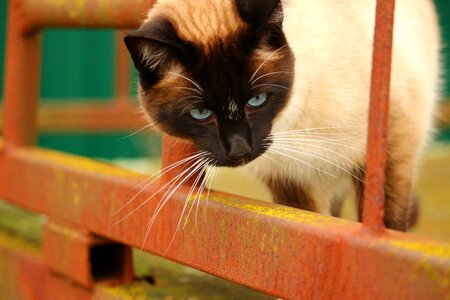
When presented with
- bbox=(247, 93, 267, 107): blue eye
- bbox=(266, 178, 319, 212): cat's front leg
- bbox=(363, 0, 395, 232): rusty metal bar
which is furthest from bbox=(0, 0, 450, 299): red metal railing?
bbox=(266, 178, 319, 212): cat's front leg

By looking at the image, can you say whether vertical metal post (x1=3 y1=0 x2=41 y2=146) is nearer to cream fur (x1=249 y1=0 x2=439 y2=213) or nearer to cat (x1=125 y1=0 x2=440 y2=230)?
cat (x1=125 y1=0 x2=440 y2=230)

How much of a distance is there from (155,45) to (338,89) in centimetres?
62

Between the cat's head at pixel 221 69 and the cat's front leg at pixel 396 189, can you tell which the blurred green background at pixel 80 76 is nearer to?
the cat's front leg at pixel 396 189

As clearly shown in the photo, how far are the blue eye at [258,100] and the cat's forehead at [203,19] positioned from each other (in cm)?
18

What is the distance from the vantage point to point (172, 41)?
2.10 meters

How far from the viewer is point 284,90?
228 centimetres

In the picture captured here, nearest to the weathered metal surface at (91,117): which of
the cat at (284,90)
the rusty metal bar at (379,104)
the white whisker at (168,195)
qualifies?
the cat at (284,90)

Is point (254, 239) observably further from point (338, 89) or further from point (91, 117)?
point (91, 117)

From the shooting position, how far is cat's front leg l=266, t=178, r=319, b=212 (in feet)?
9.11


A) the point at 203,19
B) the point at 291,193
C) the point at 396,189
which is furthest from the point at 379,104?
the point at 291,193

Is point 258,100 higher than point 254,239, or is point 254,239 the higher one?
point 258,100

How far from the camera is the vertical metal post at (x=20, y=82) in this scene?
3127 millimetres

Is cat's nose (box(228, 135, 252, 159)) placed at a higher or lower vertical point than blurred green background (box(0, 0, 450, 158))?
higher

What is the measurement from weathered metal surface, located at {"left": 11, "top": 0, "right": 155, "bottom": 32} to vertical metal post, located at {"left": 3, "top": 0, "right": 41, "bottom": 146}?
5 centimetres
